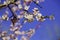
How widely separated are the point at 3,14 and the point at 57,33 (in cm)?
61

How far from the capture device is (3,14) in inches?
73.5

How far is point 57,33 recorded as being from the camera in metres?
1.95

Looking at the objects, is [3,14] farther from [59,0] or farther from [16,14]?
[59,0]

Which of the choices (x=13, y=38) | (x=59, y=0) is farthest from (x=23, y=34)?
(x=59, y=0)

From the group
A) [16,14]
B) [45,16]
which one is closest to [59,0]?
[45,16]

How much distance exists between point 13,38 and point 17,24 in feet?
0.50

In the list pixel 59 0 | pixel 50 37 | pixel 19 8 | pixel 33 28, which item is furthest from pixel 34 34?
pixel 59 0

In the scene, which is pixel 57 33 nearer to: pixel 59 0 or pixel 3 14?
pixel 59 0

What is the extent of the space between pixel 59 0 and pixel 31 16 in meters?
0.37

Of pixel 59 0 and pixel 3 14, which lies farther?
pixel 59 0

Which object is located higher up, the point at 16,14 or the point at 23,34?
the point at 16,14

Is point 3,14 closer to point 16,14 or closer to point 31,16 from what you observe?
point 16,14

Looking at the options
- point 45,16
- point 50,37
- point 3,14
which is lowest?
point 50,37

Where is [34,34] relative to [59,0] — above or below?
below
